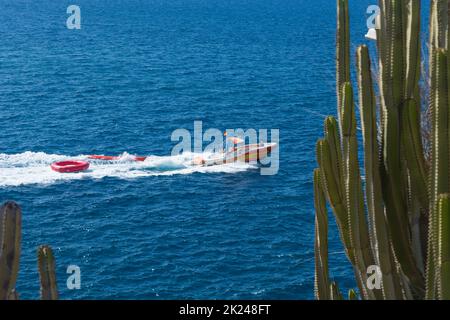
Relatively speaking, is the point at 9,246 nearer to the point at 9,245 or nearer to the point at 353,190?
the point at 9,245

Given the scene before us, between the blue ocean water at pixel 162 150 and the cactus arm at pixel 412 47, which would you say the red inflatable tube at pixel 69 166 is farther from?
the cactus arm at pixel 412 47

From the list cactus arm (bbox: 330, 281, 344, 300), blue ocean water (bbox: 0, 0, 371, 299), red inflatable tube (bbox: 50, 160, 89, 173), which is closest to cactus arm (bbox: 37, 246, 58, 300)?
cactus arm (bbox: 330, 281, 344, 300)

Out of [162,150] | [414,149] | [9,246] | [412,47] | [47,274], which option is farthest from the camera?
[162,150]

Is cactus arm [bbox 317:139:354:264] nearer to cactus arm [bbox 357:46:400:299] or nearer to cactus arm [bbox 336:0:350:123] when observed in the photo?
cactus arm [bbox 357:46:400:299]

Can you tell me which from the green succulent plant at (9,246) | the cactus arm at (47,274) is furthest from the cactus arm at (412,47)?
the green succulent plant at (9,246)

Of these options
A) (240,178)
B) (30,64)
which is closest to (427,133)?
(240,178)

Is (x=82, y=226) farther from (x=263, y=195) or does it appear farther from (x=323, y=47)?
(x=323, y=47)

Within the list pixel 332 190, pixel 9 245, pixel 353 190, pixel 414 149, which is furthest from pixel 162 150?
pixel 9 245
